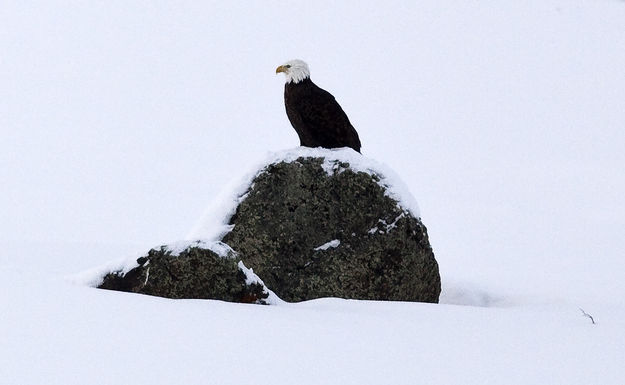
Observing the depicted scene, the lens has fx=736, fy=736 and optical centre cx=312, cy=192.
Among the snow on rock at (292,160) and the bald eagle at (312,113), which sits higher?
the bald eagle at (312,113)

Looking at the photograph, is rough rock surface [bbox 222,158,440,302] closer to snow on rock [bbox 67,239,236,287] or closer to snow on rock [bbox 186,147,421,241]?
snow on rock [bbox 186,147,421,241]

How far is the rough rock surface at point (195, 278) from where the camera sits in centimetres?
432

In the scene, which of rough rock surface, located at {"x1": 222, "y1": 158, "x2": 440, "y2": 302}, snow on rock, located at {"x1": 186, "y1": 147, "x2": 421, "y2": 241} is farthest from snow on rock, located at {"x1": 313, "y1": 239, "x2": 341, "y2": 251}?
snow on rock, located at {"x1": 186, "y1": 147, "x2": 421, "y2": 241}

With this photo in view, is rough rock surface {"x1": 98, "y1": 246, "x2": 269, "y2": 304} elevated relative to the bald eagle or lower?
lower

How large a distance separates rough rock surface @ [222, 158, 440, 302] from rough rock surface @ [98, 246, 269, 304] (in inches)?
63.7

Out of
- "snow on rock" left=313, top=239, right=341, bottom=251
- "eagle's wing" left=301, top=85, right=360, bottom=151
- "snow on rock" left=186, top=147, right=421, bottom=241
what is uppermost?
"eagle's wing" left=301, top=85, right=360, bottom=151

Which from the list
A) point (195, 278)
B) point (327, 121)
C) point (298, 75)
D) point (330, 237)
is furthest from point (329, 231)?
point (195, 278)

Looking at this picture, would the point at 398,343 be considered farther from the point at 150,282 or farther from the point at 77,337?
the point at 150,282

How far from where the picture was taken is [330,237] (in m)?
6.06

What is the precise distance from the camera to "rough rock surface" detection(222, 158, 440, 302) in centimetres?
595

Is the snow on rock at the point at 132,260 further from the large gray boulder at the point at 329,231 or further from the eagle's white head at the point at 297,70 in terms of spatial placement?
the eagle's white head at the point at 297,70

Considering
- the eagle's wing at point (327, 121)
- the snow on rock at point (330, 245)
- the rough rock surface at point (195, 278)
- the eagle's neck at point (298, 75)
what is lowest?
the rough rock surface at point (195, 278)

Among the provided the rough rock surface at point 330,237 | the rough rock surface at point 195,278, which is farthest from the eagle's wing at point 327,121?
the rough rock surface at point 195,278

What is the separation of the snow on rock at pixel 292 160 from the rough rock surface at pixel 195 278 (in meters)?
1.73
